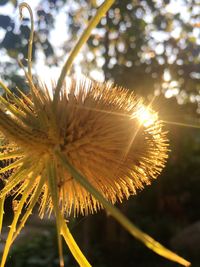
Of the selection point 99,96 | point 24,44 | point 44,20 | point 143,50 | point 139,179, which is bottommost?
point 139,179

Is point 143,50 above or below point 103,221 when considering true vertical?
above

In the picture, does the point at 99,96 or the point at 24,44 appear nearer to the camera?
the point at 99,96

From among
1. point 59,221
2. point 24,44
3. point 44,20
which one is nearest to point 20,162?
point 59,221

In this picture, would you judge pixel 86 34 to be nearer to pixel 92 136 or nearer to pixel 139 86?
pixel 92 136

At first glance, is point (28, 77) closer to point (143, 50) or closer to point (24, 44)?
point (24, 44)

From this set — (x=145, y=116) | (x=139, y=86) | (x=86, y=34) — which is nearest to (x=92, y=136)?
(x=145, y=116)

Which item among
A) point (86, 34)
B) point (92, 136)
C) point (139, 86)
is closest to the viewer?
point (86, 34)

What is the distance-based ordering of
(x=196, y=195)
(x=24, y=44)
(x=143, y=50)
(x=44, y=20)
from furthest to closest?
(x=196, y=195)
(x=143, y=50)
(x=44, y=20)
(x=24, y=44)

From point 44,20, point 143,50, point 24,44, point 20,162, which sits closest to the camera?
point 20,162

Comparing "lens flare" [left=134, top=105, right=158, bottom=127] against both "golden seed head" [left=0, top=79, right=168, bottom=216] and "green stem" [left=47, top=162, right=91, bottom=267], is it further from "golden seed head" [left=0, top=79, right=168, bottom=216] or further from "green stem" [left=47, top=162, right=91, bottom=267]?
"green stem" [left=47, top=162, right=91, bottom=267]
